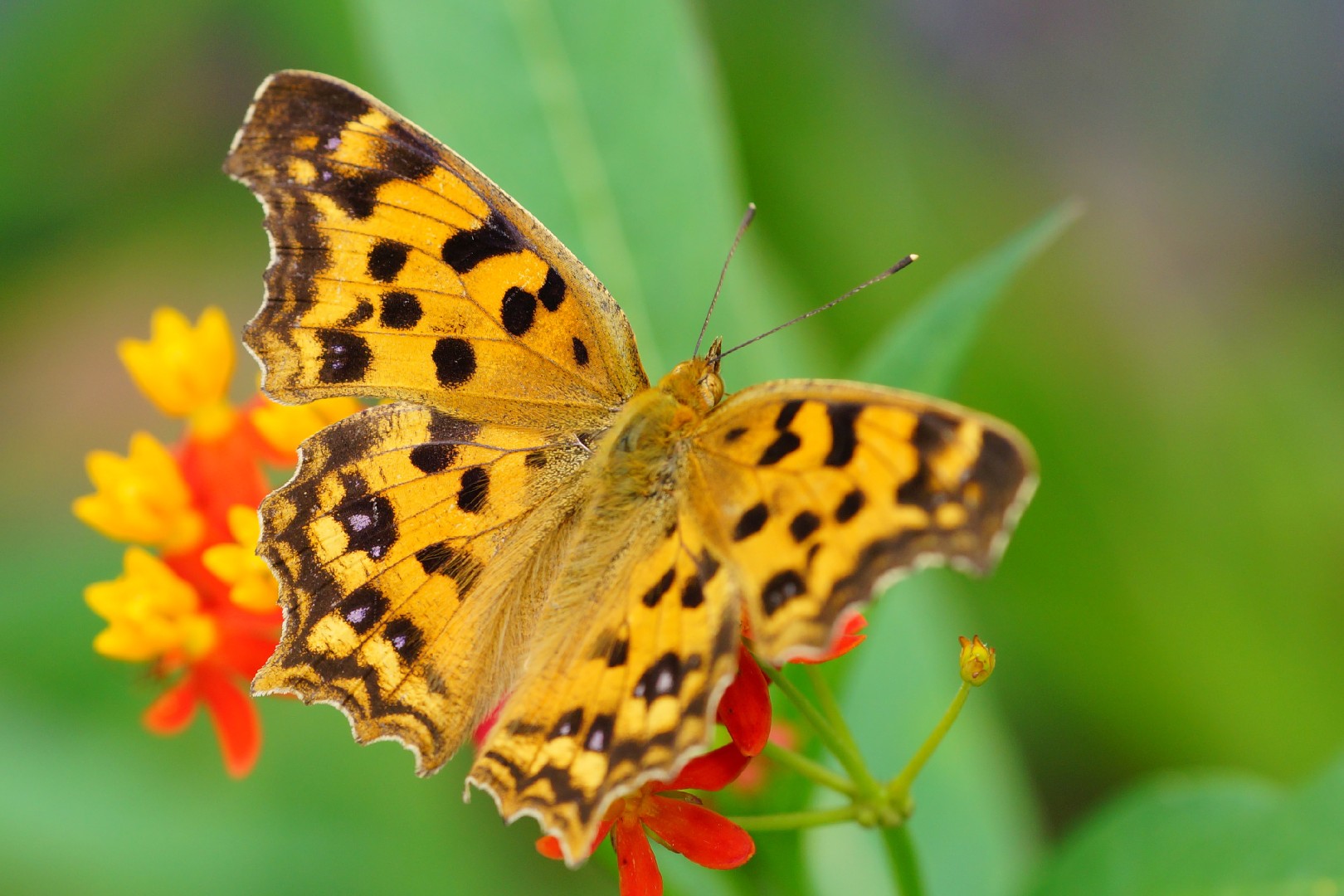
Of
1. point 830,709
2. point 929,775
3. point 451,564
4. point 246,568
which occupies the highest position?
point 246,568

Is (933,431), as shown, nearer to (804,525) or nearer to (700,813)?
(804,525)

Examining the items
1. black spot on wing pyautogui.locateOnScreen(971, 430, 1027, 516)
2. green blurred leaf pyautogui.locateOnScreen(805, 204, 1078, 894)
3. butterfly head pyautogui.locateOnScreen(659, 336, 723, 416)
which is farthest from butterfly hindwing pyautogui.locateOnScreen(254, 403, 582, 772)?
green blurred leaf pyautogui.locateOnScreen(805, 204, 1078, 894)

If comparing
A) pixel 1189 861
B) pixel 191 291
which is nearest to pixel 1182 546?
pixel 1189 861

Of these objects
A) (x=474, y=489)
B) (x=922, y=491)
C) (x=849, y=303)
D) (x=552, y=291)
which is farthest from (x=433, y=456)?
(x=849, y=303)

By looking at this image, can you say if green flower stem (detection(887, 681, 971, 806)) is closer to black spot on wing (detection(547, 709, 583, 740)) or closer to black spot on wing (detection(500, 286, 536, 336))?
black spot on wing (detection(547, 709, 583, 740))

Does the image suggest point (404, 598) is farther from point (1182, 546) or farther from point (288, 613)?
point (1182, 546)

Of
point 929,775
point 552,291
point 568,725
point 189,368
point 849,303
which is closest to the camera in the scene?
point 568,725

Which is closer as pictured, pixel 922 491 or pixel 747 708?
pixel 922 491
